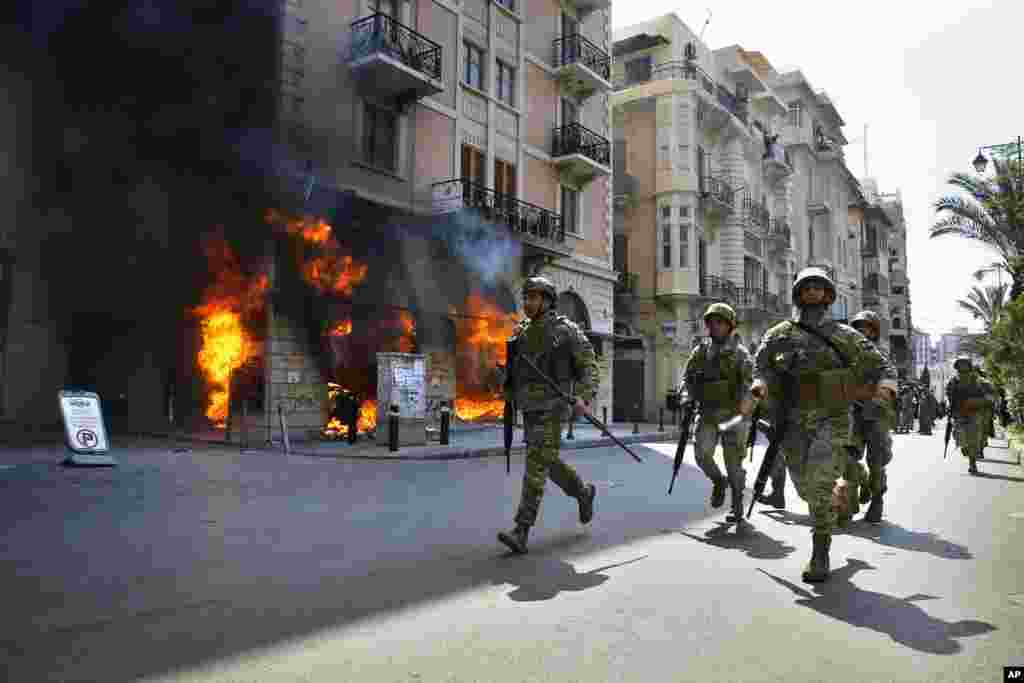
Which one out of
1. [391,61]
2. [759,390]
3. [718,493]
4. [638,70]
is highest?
[638,70]

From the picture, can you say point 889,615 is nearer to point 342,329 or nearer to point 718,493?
point 718,493

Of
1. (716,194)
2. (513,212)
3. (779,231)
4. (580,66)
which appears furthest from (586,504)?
(779,231)

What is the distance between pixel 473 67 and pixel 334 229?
24.8ft

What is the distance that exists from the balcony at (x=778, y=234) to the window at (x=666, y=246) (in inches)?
342

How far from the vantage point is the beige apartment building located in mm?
27609

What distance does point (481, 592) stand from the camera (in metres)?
3.75

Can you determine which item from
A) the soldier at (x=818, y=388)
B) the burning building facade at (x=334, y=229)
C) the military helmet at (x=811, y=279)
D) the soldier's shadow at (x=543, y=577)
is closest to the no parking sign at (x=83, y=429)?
the burning building facade at (x=334, y=229)

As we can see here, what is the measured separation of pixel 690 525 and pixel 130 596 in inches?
157

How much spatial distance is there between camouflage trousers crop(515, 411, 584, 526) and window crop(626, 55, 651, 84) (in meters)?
27.4

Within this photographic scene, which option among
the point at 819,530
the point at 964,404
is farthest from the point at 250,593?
the point at 964,404

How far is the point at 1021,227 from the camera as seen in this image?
1520cm

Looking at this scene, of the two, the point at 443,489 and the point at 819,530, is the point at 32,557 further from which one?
the point at 819,530

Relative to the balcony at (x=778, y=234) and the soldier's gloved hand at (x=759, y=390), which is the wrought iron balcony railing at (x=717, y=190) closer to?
the balcony at (x=778, y=234)

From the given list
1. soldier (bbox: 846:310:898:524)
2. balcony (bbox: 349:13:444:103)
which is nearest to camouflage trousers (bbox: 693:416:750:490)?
soldier (bbox: 846:310:898:524)
